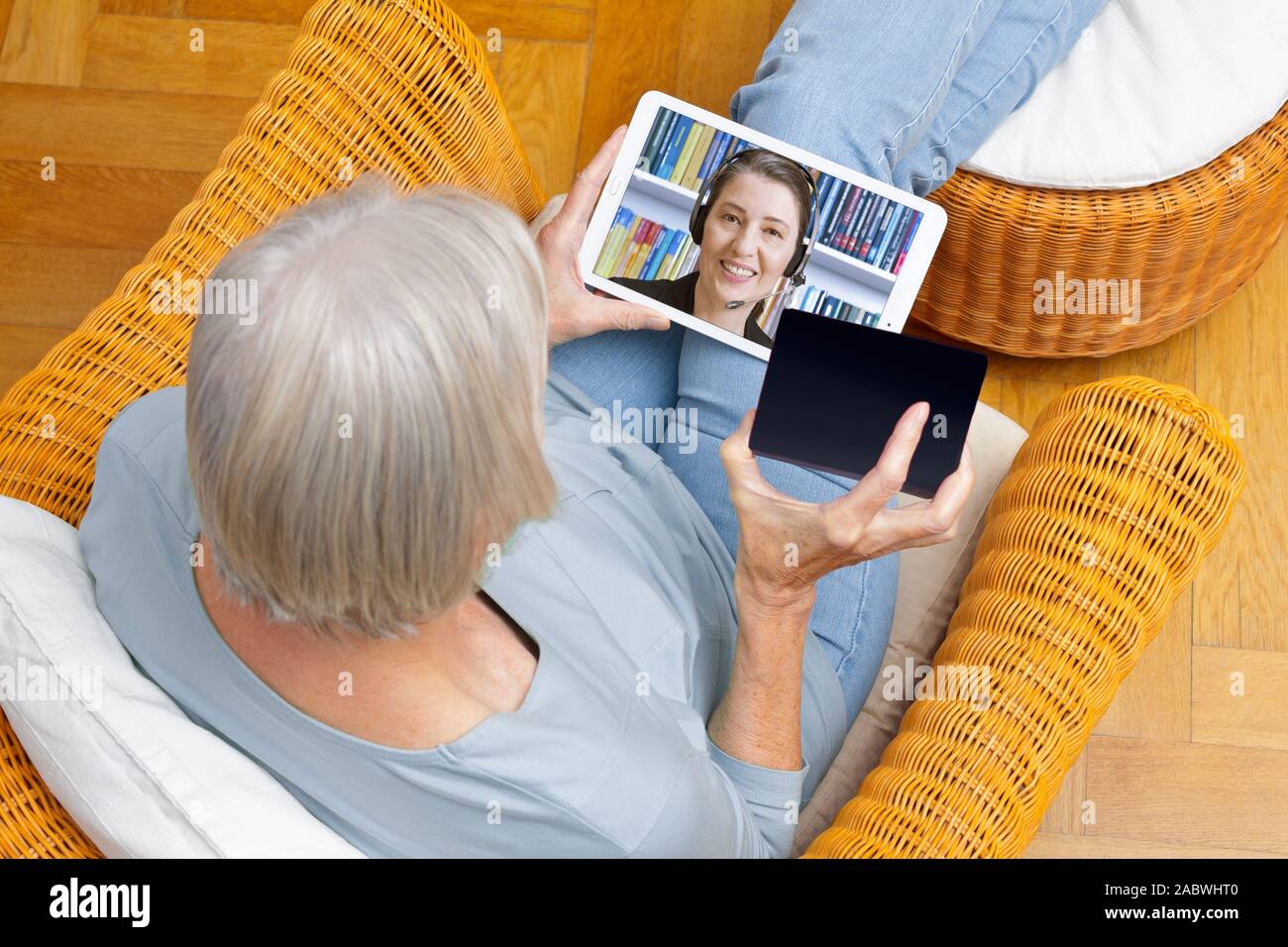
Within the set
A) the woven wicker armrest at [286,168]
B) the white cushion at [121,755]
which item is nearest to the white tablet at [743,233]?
the woven wicker armrest at [286,168]

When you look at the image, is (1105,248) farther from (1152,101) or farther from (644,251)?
(644,251)

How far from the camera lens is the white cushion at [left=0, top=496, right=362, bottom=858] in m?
0.74

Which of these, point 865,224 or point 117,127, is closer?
point 865,224

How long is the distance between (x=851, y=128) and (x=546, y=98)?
81cm

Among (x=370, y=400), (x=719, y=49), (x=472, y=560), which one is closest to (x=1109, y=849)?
(x=472, y=560)

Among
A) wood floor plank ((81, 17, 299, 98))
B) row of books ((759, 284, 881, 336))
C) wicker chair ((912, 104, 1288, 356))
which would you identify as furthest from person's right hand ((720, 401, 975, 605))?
wood floor plank ((81, 17, 299, 98))

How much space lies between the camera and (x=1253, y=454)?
1.59m

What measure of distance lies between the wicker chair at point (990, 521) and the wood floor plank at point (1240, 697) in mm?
597

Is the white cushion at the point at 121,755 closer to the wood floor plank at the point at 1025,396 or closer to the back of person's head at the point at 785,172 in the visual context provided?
the back of person's head at the point at 785,172

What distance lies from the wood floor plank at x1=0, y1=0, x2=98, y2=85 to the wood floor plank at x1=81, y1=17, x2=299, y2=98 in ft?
0.07

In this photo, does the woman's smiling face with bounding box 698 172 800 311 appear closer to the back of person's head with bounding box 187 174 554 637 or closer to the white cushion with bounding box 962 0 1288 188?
the white cushion with bounding box 962 0 1288 188

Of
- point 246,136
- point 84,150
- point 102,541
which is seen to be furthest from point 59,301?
point 102,541

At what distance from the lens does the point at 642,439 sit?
1226 mm
